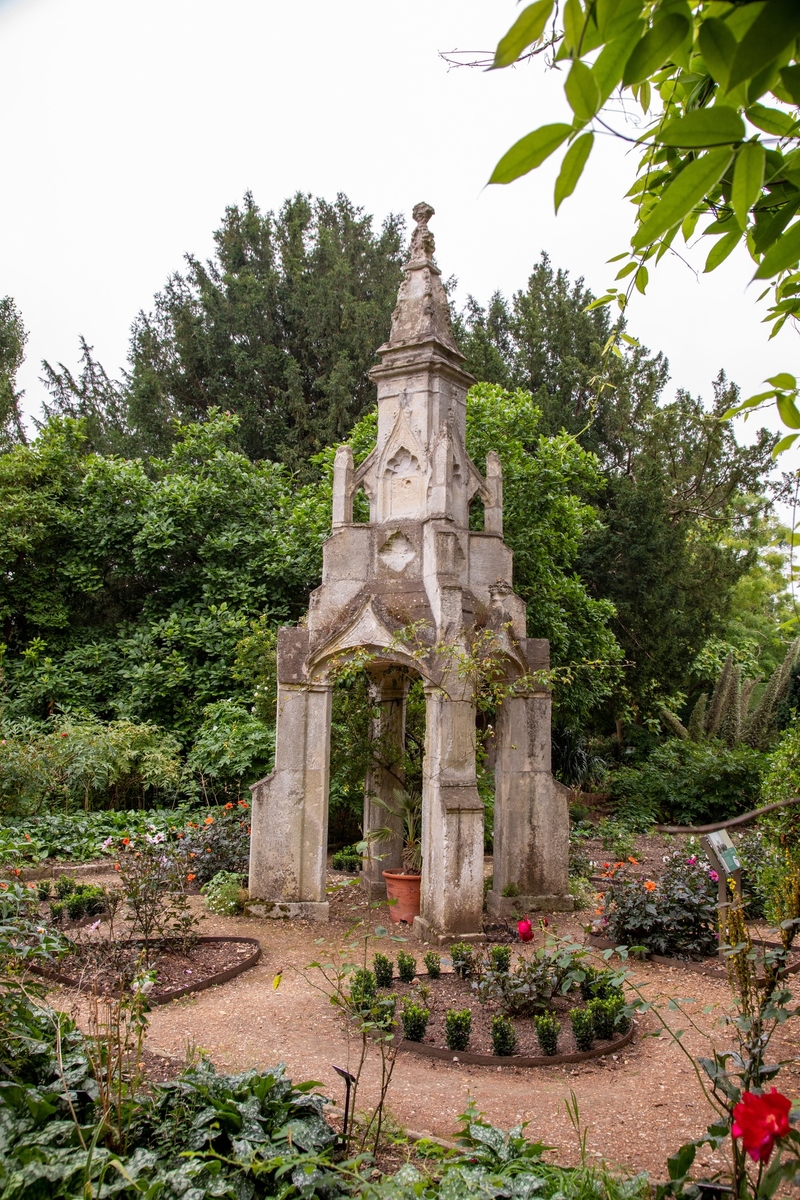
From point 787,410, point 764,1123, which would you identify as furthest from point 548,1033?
point 787,410

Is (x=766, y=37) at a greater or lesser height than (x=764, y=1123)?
greater

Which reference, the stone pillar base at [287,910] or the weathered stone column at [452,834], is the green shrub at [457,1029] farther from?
the stone pillar base at [287,910]

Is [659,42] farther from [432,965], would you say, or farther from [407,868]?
[407,868]

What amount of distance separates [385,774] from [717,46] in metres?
7.95

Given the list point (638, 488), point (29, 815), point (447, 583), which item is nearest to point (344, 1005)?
point (447, 583)

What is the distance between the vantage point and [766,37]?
0.93m

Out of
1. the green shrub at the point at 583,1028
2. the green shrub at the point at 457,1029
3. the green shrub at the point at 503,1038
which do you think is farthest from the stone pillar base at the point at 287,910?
the green shrub at the point at 583,1028

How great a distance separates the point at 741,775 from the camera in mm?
14047

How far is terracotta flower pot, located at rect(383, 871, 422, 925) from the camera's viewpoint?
7285 millimetres

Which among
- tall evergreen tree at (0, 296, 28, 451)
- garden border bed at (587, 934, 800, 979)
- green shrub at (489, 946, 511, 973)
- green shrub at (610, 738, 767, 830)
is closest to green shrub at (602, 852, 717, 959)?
garden border bed at (587, 934, 800, 979)

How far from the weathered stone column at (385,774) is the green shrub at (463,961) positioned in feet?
9.10

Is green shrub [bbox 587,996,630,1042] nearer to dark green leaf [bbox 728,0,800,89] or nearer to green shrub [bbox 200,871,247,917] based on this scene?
green shrub [bbox 200,871,247,917]

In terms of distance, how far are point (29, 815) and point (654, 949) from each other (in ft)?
25.0

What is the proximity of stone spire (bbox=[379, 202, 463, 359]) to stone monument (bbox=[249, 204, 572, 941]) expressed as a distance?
0.01 meters
